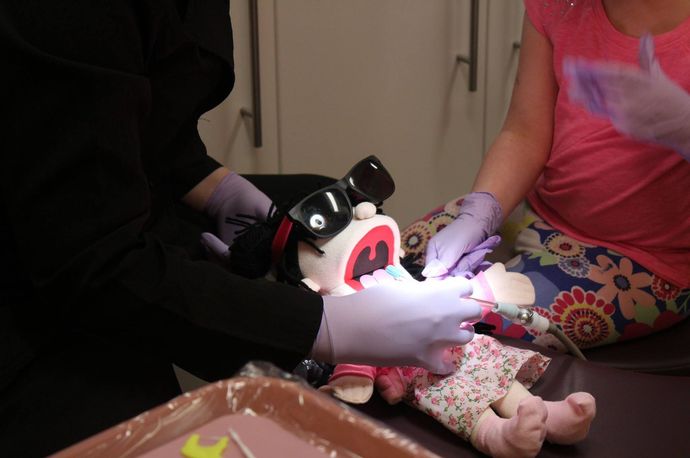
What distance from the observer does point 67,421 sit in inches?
31.7

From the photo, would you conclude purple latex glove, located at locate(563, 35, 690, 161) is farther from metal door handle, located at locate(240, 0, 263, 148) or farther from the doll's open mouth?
metal door handle, located at locate(240, 0, 263, 148)

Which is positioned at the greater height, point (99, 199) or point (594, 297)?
point (99, 199)

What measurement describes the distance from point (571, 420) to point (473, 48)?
171 centimetres

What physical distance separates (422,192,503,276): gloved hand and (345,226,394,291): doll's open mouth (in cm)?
8

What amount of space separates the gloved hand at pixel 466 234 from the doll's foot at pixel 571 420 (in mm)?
316

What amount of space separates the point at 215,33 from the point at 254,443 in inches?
29.7

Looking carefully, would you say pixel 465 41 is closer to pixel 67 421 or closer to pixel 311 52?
pixel 311 52

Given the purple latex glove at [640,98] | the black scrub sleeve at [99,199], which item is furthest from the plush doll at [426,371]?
the purple latex glove at [640,98]

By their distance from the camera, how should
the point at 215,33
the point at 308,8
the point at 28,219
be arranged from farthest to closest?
the point at 308,8 < the point at 215,33 < the point at 28,219

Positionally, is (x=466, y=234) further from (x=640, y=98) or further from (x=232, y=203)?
(x=232, y=203)

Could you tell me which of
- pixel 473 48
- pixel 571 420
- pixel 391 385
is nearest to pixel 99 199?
pixel 391 385

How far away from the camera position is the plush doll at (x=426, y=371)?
0.80 metres

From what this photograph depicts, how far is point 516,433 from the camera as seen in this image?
2.54 ft

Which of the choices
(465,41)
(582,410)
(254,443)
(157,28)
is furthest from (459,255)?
(465,41)
